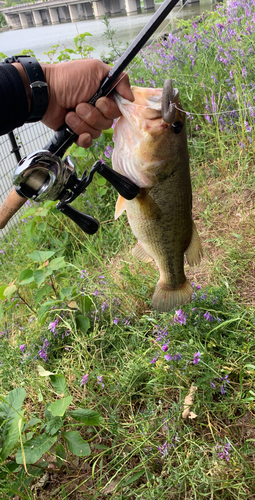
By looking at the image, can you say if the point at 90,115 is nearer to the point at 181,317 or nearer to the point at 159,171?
the point at 159,171

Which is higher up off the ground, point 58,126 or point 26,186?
point 58,126

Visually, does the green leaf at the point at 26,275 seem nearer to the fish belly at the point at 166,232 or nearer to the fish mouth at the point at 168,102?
the fish belly at the point at 166,232

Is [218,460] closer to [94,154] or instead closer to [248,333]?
[248,333]

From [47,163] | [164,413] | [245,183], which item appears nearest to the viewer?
[47,163]

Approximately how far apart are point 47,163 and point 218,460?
55.4 inches

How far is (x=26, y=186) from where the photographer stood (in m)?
1.51

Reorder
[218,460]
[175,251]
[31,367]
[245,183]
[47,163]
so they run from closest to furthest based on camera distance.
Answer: [47,163] < [218,460] < [175,251] < [31,367] < [245,183]

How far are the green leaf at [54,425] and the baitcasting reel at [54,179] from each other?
966mm

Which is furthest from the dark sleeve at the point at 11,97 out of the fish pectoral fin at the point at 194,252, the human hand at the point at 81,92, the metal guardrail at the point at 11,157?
the metal guardrail at the point at 11,157

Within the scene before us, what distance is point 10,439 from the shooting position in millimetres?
1589

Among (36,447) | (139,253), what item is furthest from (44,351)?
(139,253)

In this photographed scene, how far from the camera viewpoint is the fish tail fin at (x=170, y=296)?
190cm

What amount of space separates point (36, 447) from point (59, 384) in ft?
0.91

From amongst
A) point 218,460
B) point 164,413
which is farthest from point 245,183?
point 218,460
